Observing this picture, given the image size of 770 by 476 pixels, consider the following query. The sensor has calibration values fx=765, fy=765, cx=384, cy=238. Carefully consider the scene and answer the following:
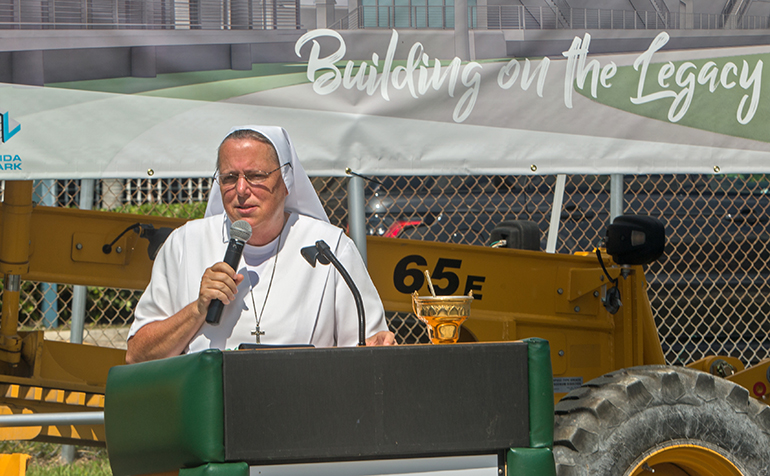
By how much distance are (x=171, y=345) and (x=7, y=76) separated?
1.29m

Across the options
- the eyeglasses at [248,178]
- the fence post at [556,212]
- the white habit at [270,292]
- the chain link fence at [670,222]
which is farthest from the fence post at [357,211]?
the chain link fence at [670,222]

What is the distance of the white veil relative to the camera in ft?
8.30

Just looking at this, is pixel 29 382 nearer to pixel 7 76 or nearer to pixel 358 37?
pixel 7 76

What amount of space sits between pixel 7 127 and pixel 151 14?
67cm

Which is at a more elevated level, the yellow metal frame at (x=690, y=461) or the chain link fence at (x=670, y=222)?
the chain link fence at (x=670, y=222)

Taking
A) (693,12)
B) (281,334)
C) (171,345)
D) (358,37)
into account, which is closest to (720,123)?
(693,12)

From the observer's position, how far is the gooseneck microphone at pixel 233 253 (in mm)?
2146

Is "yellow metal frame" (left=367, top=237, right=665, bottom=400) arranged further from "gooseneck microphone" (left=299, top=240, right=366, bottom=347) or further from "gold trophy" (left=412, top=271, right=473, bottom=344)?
"gold trophy" (left=412, top=271, right=473, bottom=344)

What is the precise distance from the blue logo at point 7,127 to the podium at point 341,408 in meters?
1.56

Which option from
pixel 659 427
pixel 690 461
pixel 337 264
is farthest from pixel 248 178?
pixel 690 461

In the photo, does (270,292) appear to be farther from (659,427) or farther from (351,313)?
(659,427)

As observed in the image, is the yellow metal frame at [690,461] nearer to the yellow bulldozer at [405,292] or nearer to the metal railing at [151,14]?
the yellow bulldozer at [405,292]

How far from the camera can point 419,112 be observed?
10.1ft

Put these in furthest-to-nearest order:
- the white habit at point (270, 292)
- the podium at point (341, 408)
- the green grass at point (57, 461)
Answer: the green grass at point (57, 461), the white habit at point (270, 292), the podium at point (341, 408)
